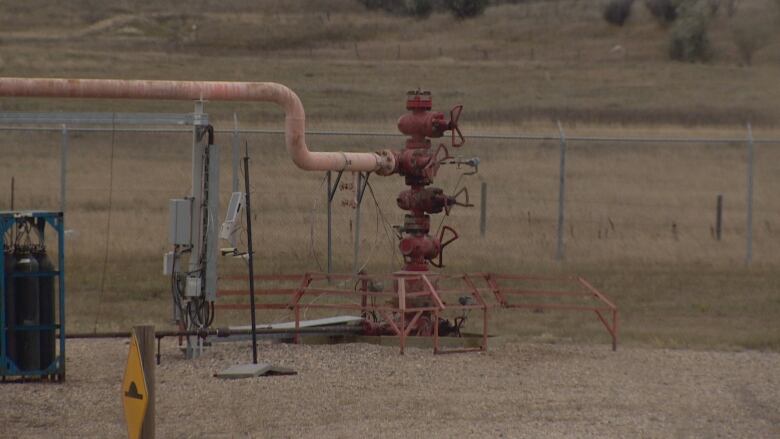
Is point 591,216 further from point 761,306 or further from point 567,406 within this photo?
point 567,406

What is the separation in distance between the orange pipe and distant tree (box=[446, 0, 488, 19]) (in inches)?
1804

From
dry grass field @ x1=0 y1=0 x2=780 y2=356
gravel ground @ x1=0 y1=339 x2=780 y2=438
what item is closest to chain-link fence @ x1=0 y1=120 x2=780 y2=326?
dry grass field @ x1=0 y1=0 x2=780 y2=356

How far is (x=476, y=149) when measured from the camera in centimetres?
2944

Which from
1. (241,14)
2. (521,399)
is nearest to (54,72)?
(241,14)

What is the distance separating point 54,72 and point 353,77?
899cm

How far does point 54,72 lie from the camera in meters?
37.8

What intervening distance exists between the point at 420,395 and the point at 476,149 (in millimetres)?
17741

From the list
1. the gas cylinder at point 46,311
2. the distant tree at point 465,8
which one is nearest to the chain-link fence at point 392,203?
the gas cylinder at point 46,311

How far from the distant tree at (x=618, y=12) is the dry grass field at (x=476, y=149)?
46 centimetres

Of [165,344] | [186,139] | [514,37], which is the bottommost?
[165,344]

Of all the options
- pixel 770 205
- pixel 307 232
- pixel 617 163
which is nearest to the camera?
pixel 307 232

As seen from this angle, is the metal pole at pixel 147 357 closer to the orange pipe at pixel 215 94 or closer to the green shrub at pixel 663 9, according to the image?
the orange pipe at pixel 215 94

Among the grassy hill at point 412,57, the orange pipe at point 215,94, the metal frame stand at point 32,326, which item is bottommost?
the metal frame stand at point 32,326

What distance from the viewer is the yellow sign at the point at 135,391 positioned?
25.3 ft
